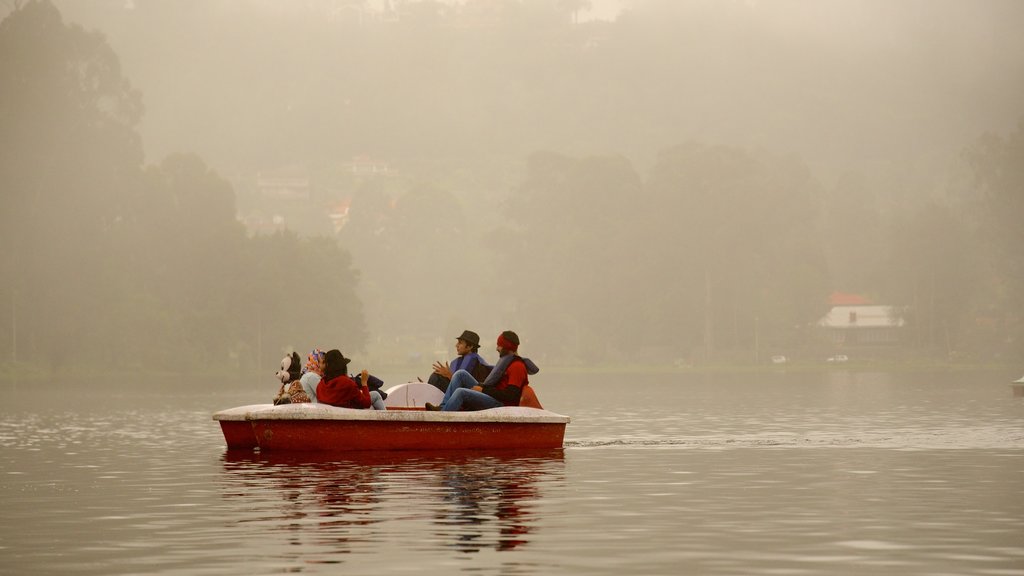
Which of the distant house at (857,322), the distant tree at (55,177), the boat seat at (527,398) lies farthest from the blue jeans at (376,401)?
the distant house at (857,322)

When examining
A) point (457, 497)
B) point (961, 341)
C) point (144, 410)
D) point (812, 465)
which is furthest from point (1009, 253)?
point (457, 497)

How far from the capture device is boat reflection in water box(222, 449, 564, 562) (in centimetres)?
1786

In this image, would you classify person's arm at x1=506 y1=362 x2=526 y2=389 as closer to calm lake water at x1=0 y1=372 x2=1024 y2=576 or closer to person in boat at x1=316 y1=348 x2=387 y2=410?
calm lake water at x1=0 y1=372 x2=1024 y2=576

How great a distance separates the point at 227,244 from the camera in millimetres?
113625

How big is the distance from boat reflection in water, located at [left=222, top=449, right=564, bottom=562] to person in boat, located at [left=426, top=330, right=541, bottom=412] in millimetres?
961

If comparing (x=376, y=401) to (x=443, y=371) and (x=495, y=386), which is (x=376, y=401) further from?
(x=495, y=386)

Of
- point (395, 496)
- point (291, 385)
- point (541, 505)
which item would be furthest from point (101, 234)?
point (541, 505)

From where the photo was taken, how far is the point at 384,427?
1192 inches

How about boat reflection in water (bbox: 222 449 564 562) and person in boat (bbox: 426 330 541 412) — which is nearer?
boat reflection in water (bbox: 222 449 564 562)

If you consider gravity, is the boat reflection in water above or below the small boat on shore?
below

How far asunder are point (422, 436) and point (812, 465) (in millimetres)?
7211

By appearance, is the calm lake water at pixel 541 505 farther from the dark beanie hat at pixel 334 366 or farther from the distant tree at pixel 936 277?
the distant tree at pixel 936 277

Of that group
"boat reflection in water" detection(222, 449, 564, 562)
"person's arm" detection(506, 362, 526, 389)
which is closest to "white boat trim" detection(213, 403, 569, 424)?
"person's arm" detection(506, 362, 526, 389)

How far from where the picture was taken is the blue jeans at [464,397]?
3047 cm
